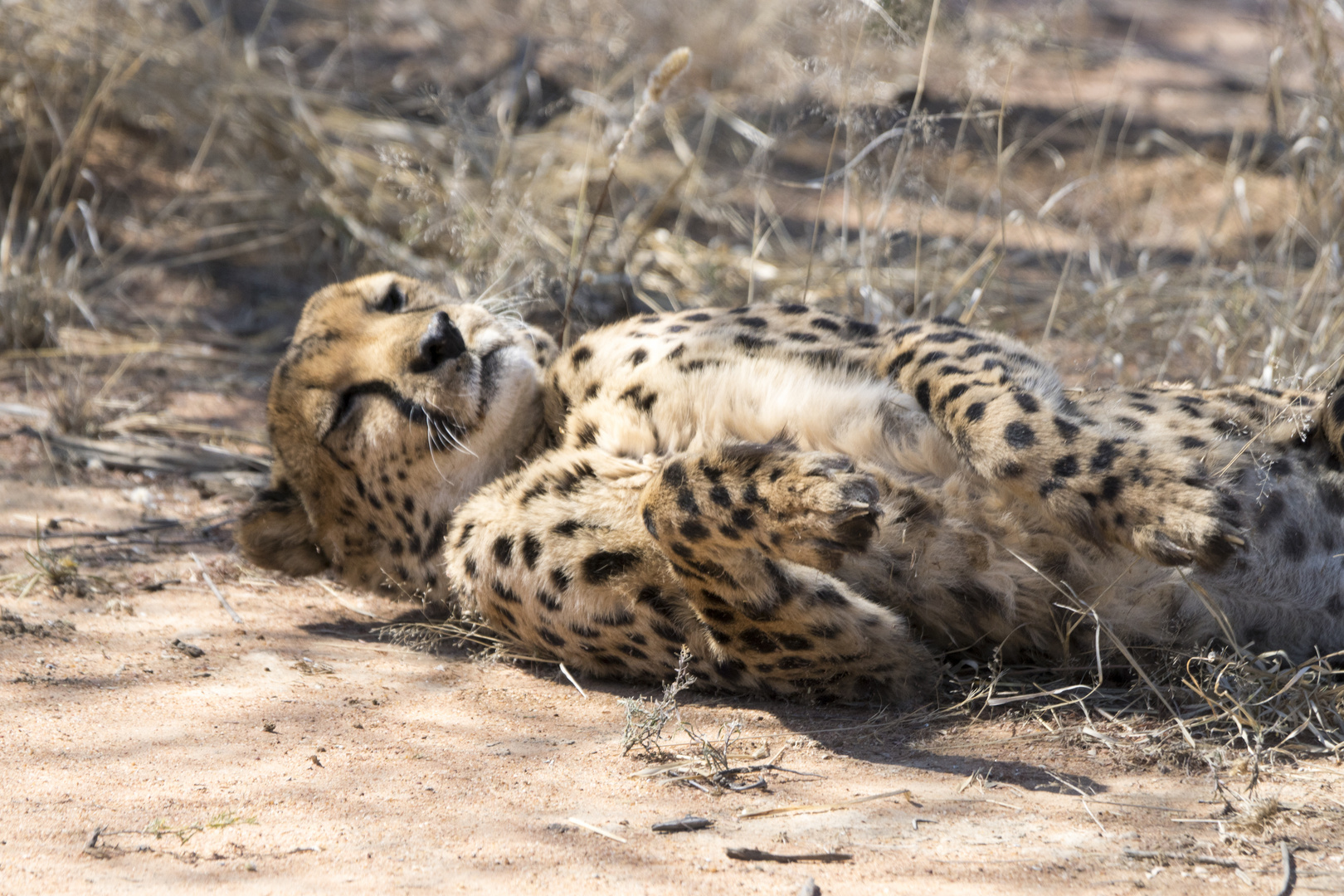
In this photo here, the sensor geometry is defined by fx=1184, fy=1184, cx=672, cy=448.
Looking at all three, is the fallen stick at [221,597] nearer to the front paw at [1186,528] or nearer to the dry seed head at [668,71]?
the dry seed head at [668,71]

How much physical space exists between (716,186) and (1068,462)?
4.49 m

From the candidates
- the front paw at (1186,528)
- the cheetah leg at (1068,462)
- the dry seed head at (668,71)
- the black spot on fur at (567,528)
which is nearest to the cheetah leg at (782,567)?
the black spot on fur at (567,528)

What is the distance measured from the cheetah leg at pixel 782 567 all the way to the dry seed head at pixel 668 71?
5.33 feet

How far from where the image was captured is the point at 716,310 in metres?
3.61

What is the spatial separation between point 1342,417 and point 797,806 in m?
1.62

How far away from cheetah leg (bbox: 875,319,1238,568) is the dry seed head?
139 cm

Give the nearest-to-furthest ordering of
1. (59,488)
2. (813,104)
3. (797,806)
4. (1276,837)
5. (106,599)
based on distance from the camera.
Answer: (1276,837), (797,806), (106,599), (813,104), (59,488)

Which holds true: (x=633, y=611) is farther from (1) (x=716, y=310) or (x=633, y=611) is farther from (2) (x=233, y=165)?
(2) (x=233, y=165)

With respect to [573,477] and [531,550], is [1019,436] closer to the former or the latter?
[573,477]

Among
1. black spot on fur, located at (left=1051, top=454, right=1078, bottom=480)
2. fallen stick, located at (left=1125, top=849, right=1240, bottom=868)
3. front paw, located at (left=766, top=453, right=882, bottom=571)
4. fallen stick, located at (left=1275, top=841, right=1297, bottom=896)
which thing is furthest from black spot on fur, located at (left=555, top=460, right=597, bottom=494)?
fallen stick, located at (left=1275, top=841, right=1297, bottom=896)

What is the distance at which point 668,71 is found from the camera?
3.80 m

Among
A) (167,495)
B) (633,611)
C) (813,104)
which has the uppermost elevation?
(813,104)

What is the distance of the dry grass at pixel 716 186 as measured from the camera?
4082 mm

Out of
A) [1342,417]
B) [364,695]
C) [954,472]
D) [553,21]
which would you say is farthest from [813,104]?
[553,21]
